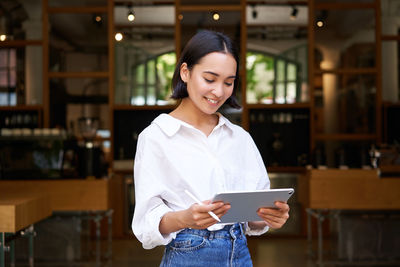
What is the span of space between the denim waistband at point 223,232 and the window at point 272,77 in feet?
19.7

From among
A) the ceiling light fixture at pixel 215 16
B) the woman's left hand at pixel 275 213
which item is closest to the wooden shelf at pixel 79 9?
the ceiling light fixture at pixel 215 16

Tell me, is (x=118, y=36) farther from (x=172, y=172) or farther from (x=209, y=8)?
(x=172, y=172)

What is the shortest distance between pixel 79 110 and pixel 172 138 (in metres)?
6.20

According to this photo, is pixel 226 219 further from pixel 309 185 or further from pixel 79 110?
pixel 79 110

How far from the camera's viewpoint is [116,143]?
7473 millimetres

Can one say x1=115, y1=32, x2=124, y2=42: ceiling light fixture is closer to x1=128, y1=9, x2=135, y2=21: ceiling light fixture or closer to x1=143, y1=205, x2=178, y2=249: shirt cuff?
x1=128, y1=9, x2=135, y2=21: ceiling light fixture

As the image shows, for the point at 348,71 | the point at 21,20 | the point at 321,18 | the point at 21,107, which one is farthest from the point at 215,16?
the point at 21,107

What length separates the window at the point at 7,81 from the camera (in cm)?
749

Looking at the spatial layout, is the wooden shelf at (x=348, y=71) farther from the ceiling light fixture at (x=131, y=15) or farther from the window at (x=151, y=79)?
the ceiling light fixture at (x=131, y=15)

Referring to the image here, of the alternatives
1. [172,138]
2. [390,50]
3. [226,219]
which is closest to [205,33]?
[172,138]

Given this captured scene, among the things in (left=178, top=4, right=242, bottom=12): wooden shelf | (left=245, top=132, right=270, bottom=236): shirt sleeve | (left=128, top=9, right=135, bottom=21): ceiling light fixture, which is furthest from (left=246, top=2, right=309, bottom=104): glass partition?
(left=245, top=132, right=270, bottom=236): shirt sleeve

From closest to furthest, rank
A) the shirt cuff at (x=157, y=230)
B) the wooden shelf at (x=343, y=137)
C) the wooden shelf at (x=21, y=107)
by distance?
the shirt cuff at (x=157, y=230) < the wooden shelf at (x=21, y=107) < the wooden shelf at (x=343, y=137)

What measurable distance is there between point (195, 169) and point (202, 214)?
0.18 metres

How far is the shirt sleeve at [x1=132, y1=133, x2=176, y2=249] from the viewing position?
5.01 feet
